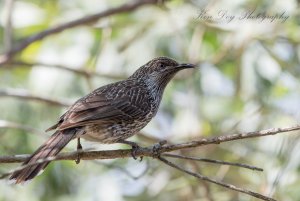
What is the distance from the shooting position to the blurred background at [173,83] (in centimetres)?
679

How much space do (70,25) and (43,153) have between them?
2.55 m

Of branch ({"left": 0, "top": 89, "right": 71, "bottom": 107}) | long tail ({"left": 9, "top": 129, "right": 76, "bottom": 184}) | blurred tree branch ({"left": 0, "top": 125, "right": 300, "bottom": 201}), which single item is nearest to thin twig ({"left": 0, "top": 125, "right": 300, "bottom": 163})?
blurred tree branch ({"left": 0, "top": 125, "right": 300, "bottom": 201})

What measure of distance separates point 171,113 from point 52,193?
5.56 feet

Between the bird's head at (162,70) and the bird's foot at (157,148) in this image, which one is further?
the bird's head at (162,70)

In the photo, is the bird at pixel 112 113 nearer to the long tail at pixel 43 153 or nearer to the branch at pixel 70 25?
the long tail at pixel 43 153

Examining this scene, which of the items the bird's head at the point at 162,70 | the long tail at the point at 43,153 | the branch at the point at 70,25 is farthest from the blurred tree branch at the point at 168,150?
the branch at the point at 70,25

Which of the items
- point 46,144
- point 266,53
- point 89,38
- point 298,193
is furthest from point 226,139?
point 89,38

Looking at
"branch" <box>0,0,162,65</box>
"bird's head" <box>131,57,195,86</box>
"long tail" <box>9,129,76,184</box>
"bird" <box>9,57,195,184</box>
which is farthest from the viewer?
"branch" <box>0,0,162,65</box>

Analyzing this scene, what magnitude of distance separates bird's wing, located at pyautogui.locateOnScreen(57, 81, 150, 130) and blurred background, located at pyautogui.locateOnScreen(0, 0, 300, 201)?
0.59 meters

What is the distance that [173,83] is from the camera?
8.43 meters

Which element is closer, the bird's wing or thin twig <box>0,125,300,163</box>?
thin twig <box>0,125,300,163</box>

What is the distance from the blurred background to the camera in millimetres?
6793

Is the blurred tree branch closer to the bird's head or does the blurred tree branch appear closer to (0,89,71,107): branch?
the bird's head

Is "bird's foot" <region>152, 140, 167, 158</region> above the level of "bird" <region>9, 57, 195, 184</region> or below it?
below
